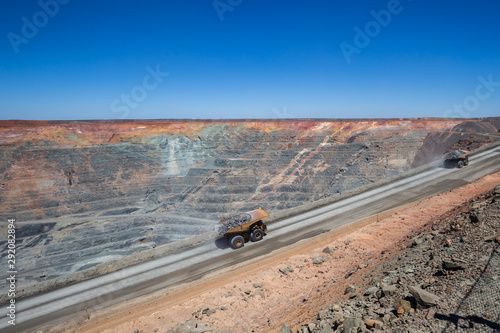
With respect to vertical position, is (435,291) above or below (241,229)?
above

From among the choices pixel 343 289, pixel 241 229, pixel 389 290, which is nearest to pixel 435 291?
pixel 389 290

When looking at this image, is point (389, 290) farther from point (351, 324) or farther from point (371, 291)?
point (351, 324)

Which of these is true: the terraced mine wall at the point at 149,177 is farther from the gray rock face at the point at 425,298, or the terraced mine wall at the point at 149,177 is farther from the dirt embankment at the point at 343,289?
the gray rock face at the point at 425,298

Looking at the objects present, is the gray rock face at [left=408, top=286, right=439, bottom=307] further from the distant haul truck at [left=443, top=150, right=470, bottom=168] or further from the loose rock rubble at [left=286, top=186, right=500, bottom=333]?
the distant haul truck at [left=443, top=150, right=470, bottom=168]

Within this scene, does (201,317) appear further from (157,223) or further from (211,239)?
(157,223)

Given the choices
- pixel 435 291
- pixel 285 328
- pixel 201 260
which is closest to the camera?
pixel 435 291

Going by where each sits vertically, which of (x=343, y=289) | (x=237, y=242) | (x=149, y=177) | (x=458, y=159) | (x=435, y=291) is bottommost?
(x=237, y=242)

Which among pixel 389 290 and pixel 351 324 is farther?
pixel 389 290

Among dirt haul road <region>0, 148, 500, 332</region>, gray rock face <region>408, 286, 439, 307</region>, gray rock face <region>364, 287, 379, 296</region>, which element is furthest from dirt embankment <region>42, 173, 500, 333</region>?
dirt haul road <region>0, 148, 500, 332</region>

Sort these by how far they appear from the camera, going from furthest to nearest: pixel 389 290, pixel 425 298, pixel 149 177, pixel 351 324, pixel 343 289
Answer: pixel 149 177, pixel 343 289, pixel 389 290, pixel 351 324, pixel 425 298
